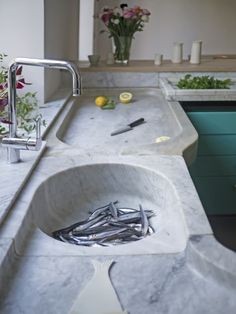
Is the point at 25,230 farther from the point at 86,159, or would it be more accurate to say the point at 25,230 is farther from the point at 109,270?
the point at 86,159

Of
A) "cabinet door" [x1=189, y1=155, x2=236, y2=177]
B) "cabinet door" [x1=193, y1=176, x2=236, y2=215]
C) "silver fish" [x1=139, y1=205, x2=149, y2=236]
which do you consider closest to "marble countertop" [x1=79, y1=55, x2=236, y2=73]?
"cabinet door" [x1=189, y1=155, x2=236, y2=177]

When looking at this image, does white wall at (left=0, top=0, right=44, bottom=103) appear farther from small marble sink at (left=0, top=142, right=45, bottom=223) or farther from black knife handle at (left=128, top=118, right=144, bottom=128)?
small marble sink at (left=0, top=142, right=45, bottom=223)

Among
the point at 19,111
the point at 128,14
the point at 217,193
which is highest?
the point at 128,14

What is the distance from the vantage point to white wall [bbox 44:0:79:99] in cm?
225

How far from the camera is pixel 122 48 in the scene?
2.94 m

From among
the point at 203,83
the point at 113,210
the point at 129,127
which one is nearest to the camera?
the point at 113,210

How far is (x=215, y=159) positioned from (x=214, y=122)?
23 cm

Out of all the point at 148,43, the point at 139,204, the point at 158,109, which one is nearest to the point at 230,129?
the point at 158,109

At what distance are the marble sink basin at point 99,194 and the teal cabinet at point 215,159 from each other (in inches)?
42.6

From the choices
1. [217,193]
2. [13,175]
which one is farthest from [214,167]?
[13,175]

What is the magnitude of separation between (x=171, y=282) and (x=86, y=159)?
70cm

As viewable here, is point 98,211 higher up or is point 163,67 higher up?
point 163,67

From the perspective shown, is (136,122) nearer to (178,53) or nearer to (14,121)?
(14,121)

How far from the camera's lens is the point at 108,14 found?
9.14 feet
